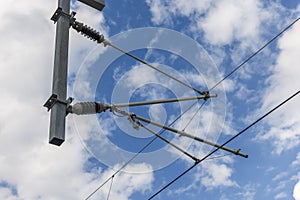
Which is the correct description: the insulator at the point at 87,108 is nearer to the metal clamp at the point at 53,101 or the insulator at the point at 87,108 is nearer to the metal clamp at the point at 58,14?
the metal clamp at the point at 53,101

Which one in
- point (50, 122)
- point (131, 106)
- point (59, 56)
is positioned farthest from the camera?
point (131, 106)

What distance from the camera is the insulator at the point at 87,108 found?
728cm

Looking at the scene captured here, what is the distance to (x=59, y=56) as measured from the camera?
7.74 meters

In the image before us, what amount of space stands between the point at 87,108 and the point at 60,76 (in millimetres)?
744

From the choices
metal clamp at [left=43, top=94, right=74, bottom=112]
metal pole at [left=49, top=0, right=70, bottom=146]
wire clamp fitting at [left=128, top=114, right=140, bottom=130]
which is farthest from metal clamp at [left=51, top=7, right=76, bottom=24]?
wire clamp fitting at [left=128, top=114, right=140, bottom=130]

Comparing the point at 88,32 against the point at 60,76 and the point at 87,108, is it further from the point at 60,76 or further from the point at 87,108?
the point at 87,108

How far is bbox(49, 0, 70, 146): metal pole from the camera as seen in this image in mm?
7078

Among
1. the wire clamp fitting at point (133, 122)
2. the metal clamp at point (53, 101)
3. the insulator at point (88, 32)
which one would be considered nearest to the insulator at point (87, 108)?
the metal clamp at point (53, 101)

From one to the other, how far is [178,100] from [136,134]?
1.26 meters

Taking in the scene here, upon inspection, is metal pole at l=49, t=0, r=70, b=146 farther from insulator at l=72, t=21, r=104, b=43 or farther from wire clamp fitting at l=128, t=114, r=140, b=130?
wire clamp fitting at l=128, t=114, r=140, b=130

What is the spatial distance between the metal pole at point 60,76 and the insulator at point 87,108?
203 millimetres

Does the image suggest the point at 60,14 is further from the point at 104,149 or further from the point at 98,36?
the point at 104,149

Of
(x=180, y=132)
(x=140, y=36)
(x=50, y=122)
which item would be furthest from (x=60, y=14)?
(x=180, y=132)

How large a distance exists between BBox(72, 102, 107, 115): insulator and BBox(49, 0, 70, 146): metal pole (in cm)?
20
